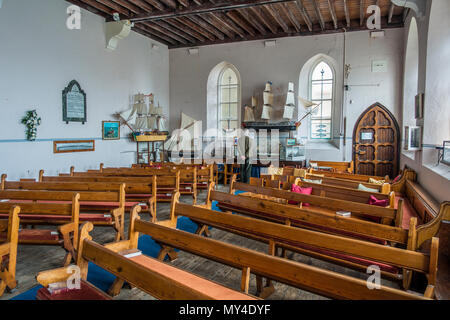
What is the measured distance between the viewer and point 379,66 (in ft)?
27.6

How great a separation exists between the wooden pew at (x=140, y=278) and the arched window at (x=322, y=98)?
7973 millimetres

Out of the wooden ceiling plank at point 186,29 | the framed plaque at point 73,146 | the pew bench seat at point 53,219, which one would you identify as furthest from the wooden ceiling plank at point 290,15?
the pew bench seat at point 53,219

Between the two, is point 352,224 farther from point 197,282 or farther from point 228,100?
point 228,100

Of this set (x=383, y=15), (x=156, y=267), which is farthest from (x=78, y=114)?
(x=383, y=15)

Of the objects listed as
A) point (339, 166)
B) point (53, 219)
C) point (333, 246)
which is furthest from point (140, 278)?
point (339, 166)

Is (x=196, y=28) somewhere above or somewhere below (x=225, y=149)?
above

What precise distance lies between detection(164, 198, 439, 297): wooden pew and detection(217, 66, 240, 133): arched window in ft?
24.9

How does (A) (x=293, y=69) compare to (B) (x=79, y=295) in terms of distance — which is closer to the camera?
(B) (x=79, y=295)

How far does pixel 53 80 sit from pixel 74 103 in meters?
0.67

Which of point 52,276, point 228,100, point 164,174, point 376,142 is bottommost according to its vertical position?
point 52,276

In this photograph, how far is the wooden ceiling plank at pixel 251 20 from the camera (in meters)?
8.01

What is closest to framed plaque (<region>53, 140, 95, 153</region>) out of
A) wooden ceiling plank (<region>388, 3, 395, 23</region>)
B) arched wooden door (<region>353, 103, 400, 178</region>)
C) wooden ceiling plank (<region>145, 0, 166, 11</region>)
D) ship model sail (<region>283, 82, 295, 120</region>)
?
wooden ceiling plank (<region>145, 0, 166, 11</region>)
